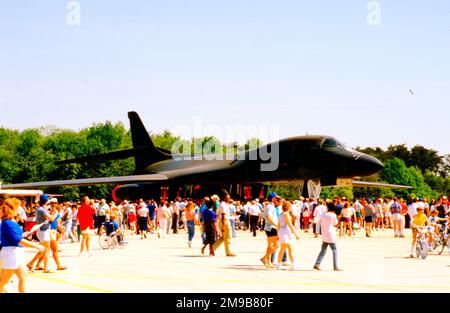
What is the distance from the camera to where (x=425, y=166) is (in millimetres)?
114938

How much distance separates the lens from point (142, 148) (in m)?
53.4

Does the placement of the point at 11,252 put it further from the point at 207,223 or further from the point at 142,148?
the point at 142,148

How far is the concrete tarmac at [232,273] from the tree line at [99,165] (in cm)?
5630

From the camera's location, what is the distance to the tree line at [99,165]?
84.2 metres

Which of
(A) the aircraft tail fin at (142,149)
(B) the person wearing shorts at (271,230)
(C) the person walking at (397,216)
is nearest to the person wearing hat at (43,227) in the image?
(B) the person wearing shorts at (271,230)

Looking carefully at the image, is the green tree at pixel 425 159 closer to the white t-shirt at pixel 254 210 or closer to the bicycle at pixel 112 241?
the white t-shirt at pixel 254 210

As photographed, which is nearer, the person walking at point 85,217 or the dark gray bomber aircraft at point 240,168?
the person walking at point 85,217

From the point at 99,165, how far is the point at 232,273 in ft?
241

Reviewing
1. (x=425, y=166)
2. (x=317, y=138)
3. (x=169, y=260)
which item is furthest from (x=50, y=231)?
(x=425, y=166)

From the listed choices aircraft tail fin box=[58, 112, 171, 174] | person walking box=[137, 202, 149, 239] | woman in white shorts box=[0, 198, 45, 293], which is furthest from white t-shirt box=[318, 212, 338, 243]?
aircraft tail fin box=[58, 112, 171, 174]

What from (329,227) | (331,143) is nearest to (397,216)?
(331,143)
